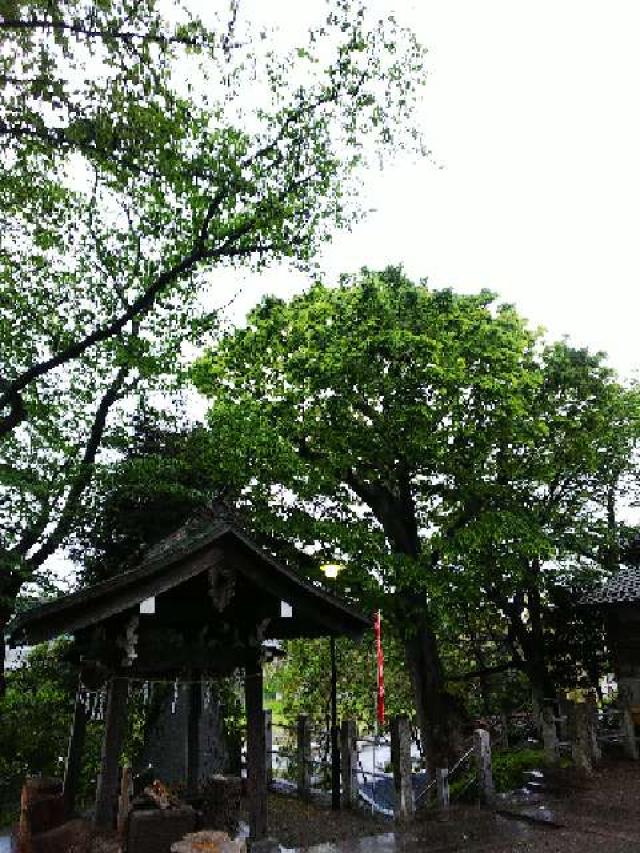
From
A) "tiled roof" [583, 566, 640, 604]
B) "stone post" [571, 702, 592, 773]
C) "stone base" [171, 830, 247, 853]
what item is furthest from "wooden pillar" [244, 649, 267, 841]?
"tiled roof" [583, 566, 640, 604]

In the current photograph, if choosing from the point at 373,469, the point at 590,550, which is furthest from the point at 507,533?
the point at 590,550

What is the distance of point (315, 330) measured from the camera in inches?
645

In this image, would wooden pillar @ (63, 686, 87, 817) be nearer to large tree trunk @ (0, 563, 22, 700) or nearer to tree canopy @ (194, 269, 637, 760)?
large tree trunk @ (0, 563, 22, 700)

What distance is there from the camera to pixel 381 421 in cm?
1558

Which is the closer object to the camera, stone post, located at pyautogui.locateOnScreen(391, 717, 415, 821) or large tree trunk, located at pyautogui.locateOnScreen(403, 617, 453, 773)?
stone post, located at pyautogui.locateOnScreen(391, 717, 415, 821)

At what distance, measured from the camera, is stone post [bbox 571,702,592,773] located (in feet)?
45.8

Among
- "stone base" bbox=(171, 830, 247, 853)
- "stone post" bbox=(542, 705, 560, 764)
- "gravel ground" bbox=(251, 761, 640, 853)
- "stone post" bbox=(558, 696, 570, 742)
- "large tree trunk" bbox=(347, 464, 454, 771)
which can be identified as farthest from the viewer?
"stone post" bbox=(558, 696, 570, 742)

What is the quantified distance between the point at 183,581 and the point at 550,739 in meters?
12.0

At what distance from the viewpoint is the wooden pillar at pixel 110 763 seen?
7730 mm

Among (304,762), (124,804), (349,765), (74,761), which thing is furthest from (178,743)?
(124,804)

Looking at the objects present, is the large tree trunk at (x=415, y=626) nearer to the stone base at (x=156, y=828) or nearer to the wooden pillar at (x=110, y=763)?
the stone base at (x=156, y=828)

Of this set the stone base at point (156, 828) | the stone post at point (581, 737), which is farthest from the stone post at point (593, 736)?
the stone base at point (156, 828)

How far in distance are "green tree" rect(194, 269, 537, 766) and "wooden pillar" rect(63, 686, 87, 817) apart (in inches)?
267

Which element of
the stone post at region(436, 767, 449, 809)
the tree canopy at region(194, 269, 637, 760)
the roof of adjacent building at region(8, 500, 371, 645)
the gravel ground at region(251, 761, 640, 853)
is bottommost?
the gravel ground at region(251, 761, 640, 853)
